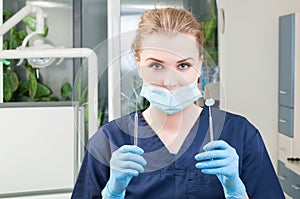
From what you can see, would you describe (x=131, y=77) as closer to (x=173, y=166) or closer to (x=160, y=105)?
(x=160, y=105)

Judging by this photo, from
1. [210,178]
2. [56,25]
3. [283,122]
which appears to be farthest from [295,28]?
[210,178]

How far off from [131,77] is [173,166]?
0.26 m

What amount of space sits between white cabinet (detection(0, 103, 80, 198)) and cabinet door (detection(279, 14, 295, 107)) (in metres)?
1.64

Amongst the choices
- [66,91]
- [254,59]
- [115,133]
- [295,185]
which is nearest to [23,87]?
[66,91]

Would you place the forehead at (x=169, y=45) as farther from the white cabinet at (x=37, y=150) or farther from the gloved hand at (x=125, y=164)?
the white cabinet at (x=37, y=150)

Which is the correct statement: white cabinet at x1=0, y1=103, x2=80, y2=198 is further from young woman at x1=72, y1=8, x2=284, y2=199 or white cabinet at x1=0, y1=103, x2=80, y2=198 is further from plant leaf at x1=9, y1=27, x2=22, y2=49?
plant leaf at x1=9, y1=27, x2=22, y2=49

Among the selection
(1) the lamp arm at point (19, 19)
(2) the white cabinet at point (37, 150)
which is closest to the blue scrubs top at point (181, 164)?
(2) the white cabinet at point (37, 150)

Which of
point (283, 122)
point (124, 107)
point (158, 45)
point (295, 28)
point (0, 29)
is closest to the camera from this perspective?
point (158, 45)

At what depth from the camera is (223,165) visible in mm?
1079

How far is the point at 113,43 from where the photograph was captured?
3.58 feet

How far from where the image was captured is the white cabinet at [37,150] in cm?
183

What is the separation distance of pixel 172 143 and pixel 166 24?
0.31 m

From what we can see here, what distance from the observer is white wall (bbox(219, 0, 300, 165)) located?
3.28 meters

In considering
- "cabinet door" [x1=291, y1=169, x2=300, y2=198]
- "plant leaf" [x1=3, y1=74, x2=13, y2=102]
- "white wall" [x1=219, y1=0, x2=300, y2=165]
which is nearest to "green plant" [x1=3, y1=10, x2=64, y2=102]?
"plant leaf" [x1=3, y1=74, x2=13, y2=102]
